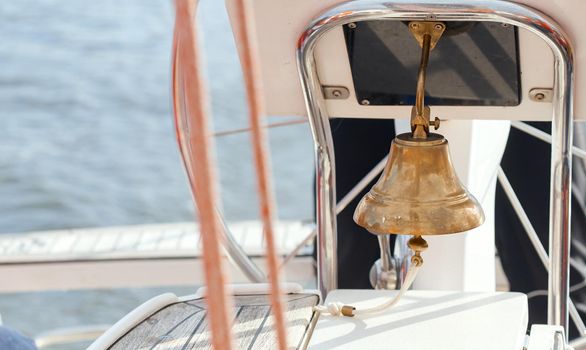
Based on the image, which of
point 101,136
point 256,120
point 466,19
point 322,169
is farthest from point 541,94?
point 101,136

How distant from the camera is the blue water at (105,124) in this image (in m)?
5.25

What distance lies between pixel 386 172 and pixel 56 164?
14.9ft

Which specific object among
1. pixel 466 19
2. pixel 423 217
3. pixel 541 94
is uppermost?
pixel 466 19

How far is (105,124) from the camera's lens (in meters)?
6.00

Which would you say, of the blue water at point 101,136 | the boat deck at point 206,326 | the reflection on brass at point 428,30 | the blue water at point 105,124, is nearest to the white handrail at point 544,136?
the reflection on brass at point 428,30

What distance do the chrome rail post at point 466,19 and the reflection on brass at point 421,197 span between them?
5.9 inches

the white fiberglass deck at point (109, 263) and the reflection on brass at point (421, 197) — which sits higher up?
the reflection on brass at point (421, 197)

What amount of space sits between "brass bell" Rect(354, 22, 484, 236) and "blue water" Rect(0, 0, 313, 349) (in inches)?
123

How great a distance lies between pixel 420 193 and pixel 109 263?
5.31 feet

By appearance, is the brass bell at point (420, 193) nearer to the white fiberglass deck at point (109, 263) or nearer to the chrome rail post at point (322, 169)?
the chrome rail post at point (322, 169)

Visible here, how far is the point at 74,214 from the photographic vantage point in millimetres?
5125

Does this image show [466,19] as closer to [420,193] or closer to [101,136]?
[420,193]

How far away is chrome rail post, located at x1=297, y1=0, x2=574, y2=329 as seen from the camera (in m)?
1.18

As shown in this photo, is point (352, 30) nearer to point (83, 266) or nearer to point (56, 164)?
point (83, 266)
